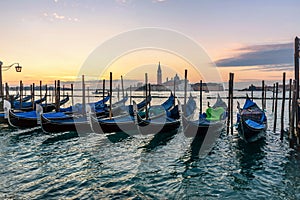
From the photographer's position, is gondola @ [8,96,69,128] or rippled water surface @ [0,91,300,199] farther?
gondola @ [8,96,69,128]

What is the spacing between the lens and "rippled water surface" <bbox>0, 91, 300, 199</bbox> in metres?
5.13

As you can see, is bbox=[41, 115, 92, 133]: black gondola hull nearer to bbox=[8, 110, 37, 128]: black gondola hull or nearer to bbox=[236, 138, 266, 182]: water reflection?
bbox=[8, 110, 37, 128]: black gondola hull

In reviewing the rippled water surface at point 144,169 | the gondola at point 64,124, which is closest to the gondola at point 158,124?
the rippled water surface at point 144,169

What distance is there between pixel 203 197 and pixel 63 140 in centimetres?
663

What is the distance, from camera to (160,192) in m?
5.12

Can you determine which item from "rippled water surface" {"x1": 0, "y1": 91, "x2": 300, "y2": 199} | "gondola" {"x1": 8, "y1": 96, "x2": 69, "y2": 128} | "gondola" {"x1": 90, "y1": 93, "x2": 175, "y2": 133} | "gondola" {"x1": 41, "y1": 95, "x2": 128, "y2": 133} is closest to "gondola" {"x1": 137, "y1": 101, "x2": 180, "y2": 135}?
"gondola" {"x1": 90, "y1": 93, "x2": 175, "y2": 133}

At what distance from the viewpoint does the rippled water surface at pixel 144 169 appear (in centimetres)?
513

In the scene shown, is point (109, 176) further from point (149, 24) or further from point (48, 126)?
point (149, 24)

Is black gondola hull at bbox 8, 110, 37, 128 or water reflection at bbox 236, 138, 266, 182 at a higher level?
black gondola hull at bbox 8, 110, 37, 128

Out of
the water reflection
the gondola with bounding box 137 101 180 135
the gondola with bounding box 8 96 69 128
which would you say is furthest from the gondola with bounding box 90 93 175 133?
the water reflection

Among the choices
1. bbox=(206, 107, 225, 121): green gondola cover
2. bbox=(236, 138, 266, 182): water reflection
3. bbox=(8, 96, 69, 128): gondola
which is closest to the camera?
bbox=(236, 138, 266, 182): water reflection

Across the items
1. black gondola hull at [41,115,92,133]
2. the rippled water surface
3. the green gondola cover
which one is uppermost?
the green gondola cover

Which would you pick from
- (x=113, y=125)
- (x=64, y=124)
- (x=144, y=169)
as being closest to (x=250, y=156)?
(x=144, y=169)

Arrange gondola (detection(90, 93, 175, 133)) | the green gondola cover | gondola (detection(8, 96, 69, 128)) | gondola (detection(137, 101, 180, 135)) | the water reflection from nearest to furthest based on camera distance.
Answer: the water reflection < gondola (detection(90, 93, 175, 133)) < gondola (detection(137, 101, 180, 135)) < gondola (detection(8, 96, 69, 128)) < the green gondola cover
